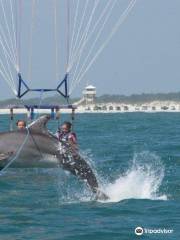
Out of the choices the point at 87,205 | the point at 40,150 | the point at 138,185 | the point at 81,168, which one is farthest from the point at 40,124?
the point at 138,185

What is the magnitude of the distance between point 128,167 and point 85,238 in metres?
13.4

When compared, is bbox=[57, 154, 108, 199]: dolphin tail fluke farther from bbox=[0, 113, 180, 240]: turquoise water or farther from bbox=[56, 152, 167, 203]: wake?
bbox=[56, 152, 167, 203]: wake

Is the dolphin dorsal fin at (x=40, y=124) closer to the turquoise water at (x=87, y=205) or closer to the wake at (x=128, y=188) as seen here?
the turquoise water at (x=87, y=205)

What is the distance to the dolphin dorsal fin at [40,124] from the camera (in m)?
19.1

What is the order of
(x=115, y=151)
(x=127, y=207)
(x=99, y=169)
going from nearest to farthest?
(x=127, y=207) → (x=99, y=169) → (x=115, y=151)

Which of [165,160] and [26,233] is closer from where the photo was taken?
[26,233]

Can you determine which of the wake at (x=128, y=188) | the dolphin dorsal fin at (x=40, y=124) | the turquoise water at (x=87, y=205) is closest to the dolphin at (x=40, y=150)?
the dolphin dorsal fin at (x=40, y=124)


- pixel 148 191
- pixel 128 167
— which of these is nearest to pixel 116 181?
pixel 148 191

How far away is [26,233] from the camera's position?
55.1ft

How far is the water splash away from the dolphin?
1.23m

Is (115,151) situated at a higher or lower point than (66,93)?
lower

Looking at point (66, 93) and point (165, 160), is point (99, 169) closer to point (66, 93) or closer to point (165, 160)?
point (165, 160)

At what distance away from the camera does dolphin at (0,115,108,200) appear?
1922cm

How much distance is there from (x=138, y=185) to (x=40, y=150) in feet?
13.1
